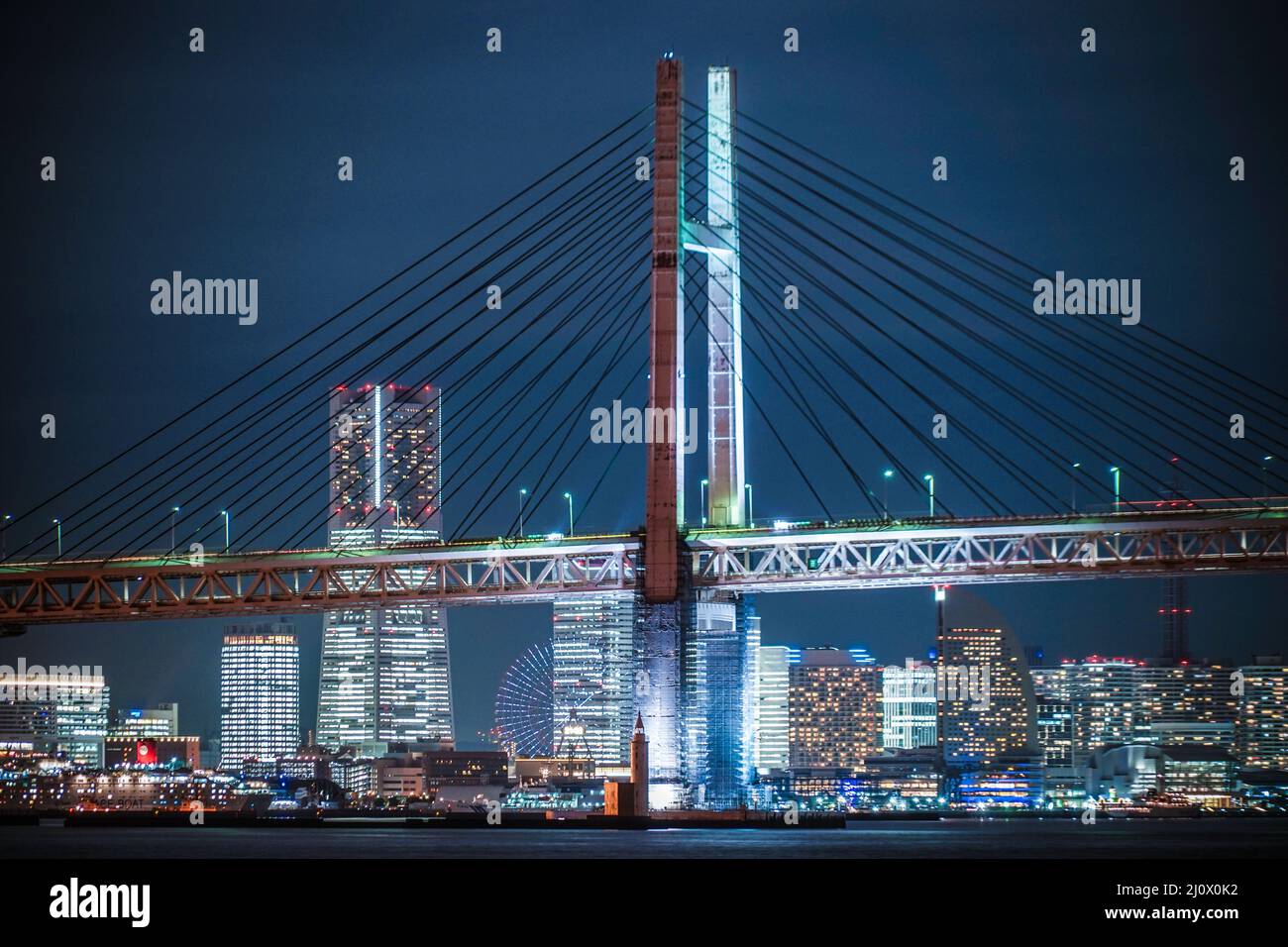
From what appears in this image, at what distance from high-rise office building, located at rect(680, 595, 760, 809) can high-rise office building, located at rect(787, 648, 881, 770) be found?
99675 millimetres

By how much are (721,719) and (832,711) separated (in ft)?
357

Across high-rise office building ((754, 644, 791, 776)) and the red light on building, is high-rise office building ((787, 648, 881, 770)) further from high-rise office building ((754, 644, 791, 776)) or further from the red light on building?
the red light on building

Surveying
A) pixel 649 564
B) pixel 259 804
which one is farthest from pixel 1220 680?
pixel 649 564

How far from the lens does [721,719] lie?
73500 millimetres

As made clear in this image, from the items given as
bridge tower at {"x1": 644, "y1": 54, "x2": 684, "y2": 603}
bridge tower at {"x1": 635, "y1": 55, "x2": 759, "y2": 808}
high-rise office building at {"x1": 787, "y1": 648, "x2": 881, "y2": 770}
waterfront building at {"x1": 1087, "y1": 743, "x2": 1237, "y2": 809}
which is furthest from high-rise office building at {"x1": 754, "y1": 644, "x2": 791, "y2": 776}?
bridge tower at {"x1": 644, "y1": 54, "x2": 684, "y2": 603}

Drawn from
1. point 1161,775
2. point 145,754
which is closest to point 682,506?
point 145,754

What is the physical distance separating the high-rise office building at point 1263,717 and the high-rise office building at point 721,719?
337ft

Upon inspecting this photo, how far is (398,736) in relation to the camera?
197375 mm

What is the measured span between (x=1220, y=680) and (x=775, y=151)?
122 m

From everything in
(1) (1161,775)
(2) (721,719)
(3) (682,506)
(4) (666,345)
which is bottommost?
(1) (1161,775)

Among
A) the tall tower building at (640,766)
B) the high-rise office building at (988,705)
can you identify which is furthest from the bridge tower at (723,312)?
the high-rise office building at (988,705)

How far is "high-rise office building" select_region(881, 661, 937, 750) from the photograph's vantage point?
175125 millimetres

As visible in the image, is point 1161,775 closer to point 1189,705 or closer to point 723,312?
point 1189,705
